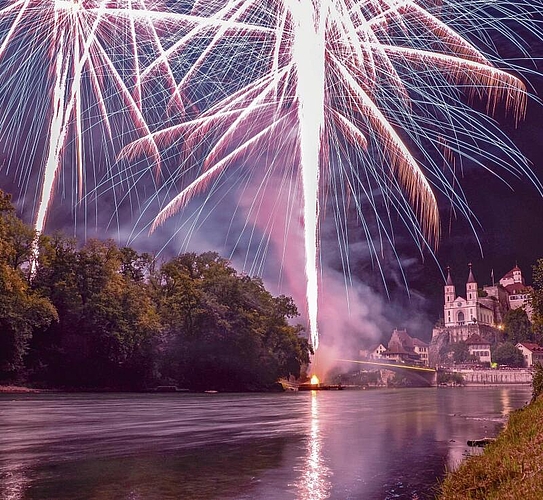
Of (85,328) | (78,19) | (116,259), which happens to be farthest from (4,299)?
(78,19)

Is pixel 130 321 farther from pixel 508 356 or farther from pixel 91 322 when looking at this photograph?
pixel 508 356

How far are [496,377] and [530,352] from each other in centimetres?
2679

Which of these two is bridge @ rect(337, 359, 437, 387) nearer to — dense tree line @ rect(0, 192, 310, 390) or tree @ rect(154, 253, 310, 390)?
dense tree line @ rect(0, 192, 310, 390)

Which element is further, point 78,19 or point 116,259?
point 116,259

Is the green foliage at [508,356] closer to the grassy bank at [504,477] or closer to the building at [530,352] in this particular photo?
the building at [530,352]

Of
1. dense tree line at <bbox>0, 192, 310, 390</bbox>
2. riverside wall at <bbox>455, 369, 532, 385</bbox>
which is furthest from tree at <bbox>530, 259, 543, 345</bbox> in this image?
riverside wall at <bbox>455, 369, 532, 385</bbox>

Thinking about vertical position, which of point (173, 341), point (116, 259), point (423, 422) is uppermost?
point (116, 259)

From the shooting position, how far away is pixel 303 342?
96750 mm

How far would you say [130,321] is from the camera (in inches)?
2719

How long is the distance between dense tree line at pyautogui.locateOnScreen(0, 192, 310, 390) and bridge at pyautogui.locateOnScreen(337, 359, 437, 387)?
1910 inches

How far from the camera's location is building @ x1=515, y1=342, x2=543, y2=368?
583ft

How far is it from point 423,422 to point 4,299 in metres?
37.8

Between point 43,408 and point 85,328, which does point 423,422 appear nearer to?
point 43,408

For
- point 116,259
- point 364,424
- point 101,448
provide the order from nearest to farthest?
point 101,448, point 364,424, point 116,259
